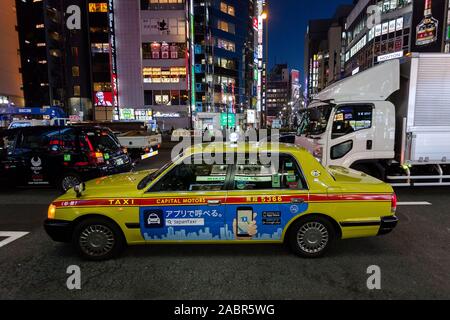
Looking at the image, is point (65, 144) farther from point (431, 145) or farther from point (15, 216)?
point (431, 145)

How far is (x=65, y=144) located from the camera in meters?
7.87

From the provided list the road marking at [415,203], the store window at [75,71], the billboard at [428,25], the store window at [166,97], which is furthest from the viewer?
the store window at [75,71]

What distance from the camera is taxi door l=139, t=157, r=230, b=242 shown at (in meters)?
3.85

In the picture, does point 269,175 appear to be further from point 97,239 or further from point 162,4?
point 162,4

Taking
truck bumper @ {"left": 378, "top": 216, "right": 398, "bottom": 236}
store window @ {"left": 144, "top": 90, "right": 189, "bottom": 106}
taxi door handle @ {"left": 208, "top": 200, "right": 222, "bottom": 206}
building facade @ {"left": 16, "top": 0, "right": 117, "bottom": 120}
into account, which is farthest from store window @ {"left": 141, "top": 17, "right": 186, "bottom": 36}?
truck bumper @ {"left": 378, "top": 216, "right": 398, "bottom": 236}

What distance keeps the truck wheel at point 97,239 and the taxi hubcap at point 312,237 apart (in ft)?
8.38

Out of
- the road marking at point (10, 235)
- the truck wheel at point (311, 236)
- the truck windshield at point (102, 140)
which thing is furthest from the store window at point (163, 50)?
the truck wheel at point (311, 236)

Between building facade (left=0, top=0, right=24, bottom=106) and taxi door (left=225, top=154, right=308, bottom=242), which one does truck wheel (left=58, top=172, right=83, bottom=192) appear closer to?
taxi door (left=225, top=154, right=308, bottom=242)

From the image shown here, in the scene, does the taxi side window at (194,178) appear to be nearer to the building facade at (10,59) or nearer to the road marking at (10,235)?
the road marking at (10,235)

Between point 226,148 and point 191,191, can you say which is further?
point 226,148

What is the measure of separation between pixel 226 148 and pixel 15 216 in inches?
205

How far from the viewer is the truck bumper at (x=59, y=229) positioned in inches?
157
